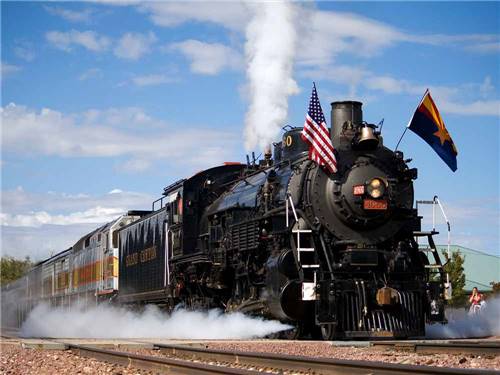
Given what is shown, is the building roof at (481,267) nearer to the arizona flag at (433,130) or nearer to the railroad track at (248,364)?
the arizona flag at (433,130)

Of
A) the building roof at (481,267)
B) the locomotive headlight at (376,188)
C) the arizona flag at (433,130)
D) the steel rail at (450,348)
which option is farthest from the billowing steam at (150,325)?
the building roof at (481,267)

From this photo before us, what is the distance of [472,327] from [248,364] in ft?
30.9

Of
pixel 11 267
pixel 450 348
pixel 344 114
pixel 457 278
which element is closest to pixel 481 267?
pixel 457 278

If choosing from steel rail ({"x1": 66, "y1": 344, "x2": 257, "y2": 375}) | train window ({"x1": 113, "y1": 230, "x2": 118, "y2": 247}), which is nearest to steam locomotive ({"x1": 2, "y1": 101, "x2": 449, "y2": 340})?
steel rail ({"x1": 66, "y1": 344, "x2": 257, "y2": 375})

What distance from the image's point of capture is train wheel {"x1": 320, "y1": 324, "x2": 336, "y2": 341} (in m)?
15.5

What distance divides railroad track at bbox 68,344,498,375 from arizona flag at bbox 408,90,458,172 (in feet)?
24.3

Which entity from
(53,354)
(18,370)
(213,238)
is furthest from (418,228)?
(18,370)

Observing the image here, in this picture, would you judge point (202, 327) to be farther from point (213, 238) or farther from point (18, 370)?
point (18, 370)

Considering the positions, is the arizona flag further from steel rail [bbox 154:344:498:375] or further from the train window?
the train window

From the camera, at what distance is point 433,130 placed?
18.1 meters

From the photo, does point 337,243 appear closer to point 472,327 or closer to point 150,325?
point 472,327

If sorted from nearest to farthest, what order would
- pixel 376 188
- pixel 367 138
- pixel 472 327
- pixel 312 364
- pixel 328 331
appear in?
1. pixel 312 364
2. pixel 328 331
3. pixel 376 188
4. pixel 367 138
5. pixel 472 327

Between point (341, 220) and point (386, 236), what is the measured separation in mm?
1052

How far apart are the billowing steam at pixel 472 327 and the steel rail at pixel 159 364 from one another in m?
7.63
